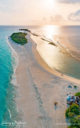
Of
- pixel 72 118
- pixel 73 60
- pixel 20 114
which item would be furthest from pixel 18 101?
pixel 73 60

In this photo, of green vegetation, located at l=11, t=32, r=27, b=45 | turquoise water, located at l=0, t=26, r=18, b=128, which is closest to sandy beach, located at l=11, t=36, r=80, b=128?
turquoise water, located at l=0, t=26, r=18, b=128

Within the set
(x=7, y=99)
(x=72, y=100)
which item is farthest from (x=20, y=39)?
(x=72, y=100)

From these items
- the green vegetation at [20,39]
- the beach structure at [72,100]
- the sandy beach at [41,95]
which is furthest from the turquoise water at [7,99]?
the green vegetation at [20,39]

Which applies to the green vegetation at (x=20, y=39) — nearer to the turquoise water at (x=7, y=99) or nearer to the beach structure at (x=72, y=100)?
the turquoise water at (x=7, y=99)

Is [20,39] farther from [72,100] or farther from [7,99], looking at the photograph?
[72,100]

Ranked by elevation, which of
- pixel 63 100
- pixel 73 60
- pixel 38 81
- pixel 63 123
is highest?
pixel 73 60

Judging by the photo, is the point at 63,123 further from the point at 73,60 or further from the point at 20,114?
the point at 73,60

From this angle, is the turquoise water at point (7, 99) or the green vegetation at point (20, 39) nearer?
the turquoise water at point (7, 99)
